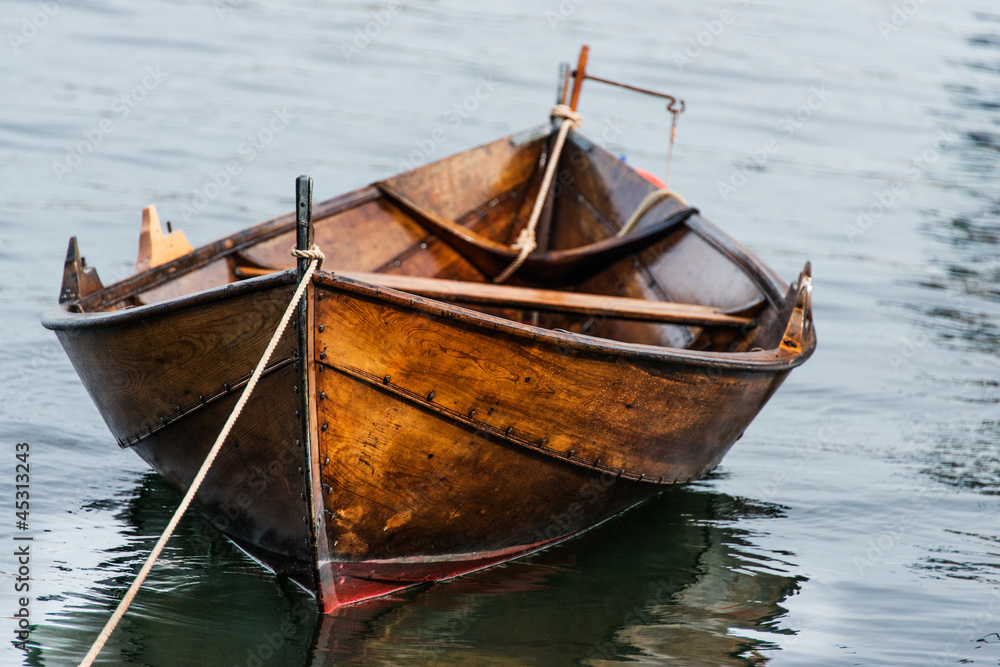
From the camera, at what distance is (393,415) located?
3.27 metres

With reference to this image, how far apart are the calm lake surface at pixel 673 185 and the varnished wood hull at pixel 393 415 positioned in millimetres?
274

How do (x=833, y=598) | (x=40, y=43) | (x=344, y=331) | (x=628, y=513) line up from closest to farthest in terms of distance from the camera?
1. (x=344, y=331)
2. (x=833, y=598)
3. (x=628, y=513)
4. (x=40, y=43)

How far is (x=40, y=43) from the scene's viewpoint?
498 inches

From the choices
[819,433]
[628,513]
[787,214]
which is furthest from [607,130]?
[628,513]

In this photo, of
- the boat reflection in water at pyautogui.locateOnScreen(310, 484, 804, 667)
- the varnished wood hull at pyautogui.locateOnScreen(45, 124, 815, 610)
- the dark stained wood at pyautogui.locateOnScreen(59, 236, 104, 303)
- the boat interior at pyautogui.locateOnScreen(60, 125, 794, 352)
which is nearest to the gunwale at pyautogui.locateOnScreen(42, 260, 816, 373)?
the varnished wood hull at pyautogui.locateOnScreen(45, 124, 815, 610)

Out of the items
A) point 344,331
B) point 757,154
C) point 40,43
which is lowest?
point 344,331

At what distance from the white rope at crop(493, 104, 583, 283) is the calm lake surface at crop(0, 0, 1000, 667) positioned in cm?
159

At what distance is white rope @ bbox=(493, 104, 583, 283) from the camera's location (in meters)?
5.88

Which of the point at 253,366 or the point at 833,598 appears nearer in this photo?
the point at 253,366

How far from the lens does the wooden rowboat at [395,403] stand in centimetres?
315

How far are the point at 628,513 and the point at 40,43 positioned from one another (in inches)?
435

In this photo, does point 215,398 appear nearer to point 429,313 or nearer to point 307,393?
point 307,393

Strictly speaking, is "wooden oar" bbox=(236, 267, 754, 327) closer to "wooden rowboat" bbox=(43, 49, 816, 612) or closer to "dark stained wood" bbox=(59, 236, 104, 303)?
"wooden rowboat" bbox=(43, 49, 816, 612)

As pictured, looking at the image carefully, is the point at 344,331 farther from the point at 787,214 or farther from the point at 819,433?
the point at 787,214
